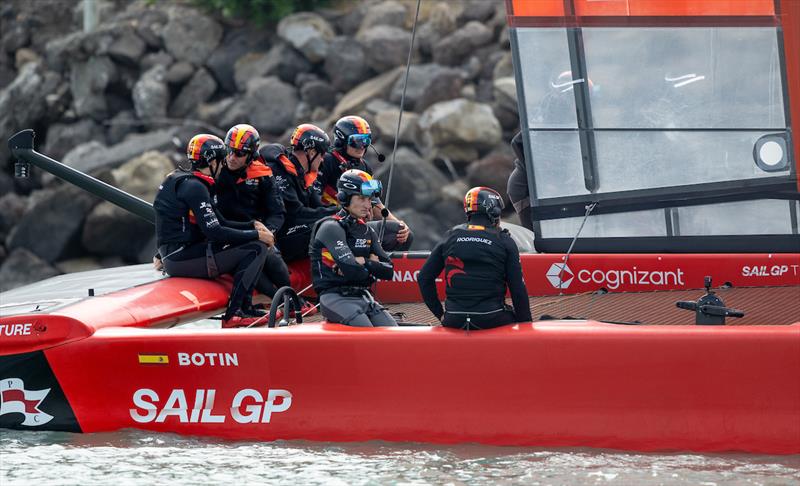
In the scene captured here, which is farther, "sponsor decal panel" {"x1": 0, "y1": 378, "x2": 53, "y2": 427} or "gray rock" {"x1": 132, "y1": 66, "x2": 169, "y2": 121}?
"gray rock" {"x1": 132, "y1": 66, "x2": 169, "y2": 121}

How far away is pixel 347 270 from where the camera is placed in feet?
27.1

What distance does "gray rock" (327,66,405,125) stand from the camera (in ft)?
67.5

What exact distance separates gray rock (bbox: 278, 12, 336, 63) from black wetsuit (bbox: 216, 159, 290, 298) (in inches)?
470

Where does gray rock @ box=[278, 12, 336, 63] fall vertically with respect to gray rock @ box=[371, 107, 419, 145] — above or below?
above

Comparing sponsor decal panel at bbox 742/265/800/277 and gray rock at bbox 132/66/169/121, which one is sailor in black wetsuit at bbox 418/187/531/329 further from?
gray rock at bbox 132/66/169/121

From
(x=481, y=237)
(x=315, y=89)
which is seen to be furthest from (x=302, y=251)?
(x=315, y=89)

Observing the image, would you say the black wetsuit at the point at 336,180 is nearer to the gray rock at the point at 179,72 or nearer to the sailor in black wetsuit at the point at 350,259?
the sailor in black wetsuit at the point at 350,259

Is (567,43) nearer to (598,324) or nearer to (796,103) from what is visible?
(796,103)

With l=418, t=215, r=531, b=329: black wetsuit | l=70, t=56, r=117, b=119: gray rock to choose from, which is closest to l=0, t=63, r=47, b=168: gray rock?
l=70, t=56, r=117, b=119: gray rock

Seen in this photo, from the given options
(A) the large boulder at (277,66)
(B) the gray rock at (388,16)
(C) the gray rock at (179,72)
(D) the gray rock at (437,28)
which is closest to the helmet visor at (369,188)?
(D) the gray rock at (437,28)

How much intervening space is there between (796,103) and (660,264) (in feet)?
4.76

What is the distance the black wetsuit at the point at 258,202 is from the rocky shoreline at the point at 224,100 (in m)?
8.62

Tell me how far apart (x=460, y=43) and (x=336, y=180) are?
11015mm

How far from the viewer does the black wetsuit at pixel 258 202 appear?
9773 mm
